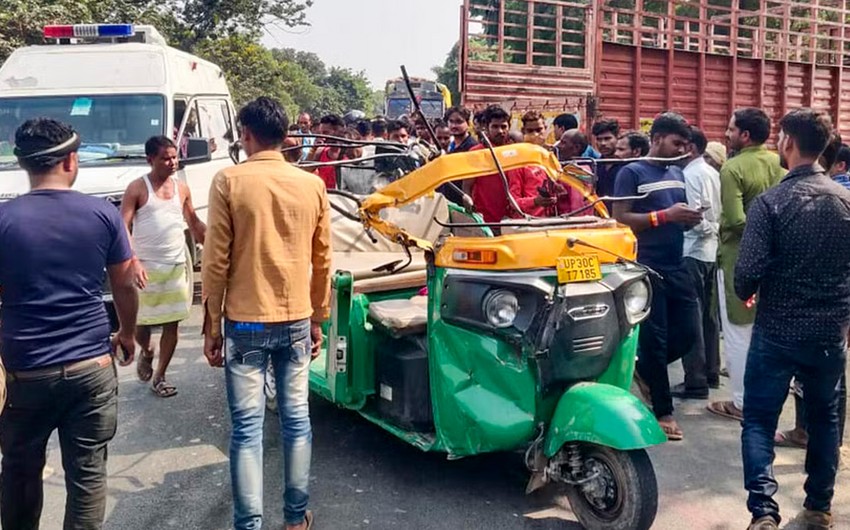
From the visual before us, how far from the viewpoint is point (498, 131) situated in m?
6.36

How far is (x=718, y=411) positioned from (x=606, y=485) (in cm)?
206

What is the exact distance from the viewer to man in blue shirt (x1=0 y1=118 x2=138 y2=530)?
281 cm

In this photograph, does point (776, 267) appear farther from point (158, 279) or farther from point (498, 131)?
point (158, 279)

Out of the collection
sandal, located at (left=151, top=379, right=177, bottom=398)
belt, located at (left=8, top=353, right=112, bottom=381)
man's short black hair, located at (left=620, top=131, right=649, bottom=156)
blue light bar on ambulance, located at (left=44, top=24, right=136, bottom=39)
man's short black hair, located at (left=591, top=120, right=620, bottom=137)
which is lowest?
sandal, located at (left=151, top=379, right=177, bottom=398)

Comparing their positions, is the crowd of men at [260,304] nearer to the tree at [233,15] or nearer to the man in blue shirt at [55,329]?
the man in blue shirt at [55,329]

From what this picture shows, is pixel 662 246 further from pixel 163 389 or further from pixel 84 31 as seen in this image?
pixel 84 31

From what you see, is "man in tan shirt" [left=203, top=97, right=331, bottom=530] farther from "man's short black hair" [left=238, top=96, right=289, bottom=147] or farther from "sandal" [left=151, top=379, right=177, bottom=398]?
"sandal" [left=151, top=379, right=177, bottom=398]

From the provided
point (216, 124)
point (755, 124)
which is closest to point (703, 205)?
point (755, 124)

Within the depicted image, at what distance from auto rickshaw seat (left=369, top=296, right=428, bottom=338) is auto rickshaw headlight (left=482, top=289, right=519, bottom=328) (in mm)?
503

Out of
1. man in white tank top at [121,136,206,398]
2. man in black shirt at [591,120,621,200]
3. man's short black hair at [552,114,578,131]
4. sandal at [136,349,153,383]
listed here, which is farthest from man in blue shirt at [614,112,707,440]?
sandal at [136,349,153,383]

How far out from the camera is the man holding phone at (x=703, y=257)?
205 inches

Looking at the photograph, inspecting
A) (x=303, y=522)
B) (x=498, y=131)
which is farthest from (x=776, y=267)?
(x=498, y=131)

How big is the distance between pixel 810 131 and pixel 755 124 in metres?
1.46

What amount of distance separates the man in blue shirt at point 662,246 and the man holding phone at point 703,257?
35 cm
